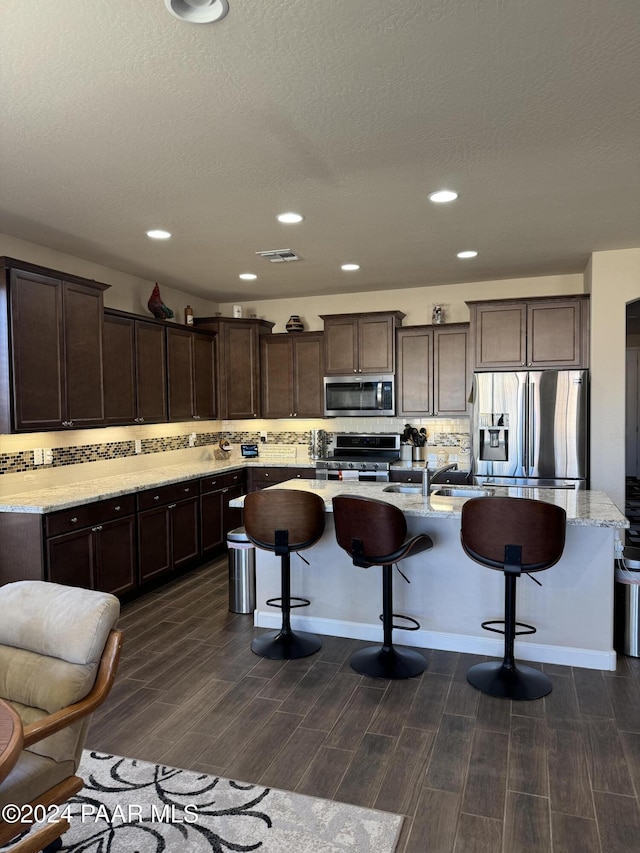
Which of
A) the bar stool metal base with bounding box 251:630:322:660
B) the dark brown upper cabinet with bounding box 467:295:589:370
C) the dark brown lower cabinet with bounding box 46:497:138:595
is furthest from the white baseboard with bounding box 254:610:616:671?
the dark brown upper cabinet with bounding box 467:295:589:370

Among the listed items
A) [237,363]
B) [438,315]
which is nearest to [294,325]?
[237,363]

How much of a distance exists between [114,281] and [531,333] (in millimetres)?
3987

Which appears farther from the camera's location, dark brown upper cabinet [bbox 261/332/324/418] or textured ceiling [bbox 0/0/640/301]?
dark brown upper cabinet [bbox 261/332/324/418]

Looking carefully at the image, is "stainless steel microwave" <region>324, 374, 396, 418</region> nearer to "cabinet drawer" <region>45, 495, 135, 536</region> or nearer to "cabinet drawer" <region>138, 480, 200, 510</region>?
"cabinet drawer" <region>138, 480, 200, 510</region>

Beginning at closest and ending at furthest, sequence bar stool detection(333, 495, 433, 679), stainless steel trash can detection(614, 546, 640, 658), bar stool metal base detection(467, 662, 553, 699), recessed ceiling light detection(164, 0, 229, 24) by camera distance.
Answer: recessed ceiling light detection(164, 0, 229, 24), bar stool metal base detection(467, 662, 553, 699), bar stool detection(333, 495, 433, 679), stainless steel trash can detection(614, 546, 640, 658)

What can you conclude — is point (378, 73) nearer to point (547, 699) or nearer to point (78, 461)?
point (547, 699)

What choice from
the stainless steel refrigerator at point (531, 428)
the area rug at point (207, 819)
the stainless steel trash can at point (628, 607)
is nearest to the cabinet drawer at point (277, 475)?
the stainless steel refrigerator at point (531, 428)

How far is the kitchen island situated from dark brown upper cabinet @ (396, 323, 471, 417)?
7.41 feet

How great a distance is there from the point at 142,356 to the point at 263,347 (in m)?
1.85

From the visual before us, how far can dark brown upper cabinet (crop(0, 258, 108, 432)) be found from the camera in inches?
149

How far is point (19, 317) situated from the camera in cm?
384

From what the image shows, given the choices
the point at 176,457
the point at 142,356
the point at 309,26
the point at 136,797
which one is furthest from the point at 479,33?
the point at 176,457

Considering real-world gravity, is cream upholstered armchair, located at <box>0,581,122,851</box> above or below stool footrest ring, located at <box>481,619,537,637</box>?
above

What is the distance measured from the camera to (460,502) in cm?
355
